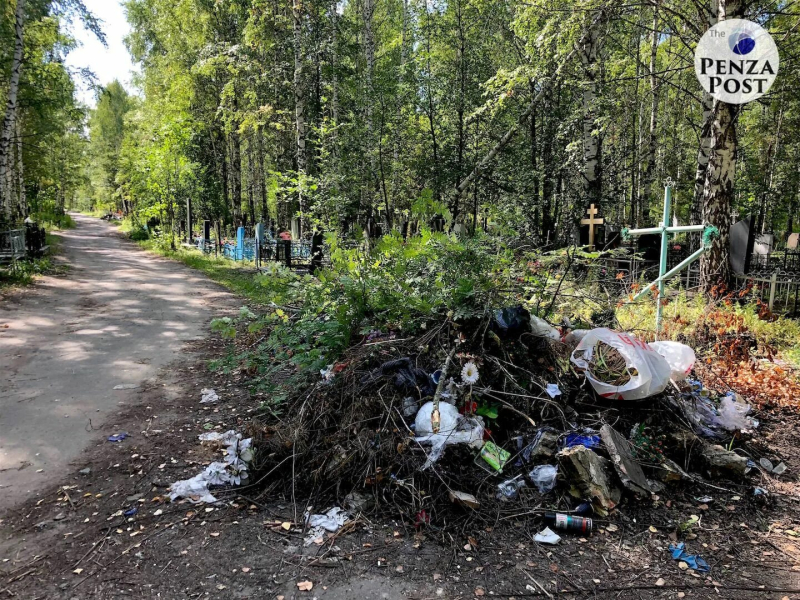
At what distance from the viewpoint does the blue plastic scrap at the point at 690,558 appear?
2.83m

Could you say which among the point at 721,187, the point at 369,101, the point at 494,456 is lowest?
the point at 494,456

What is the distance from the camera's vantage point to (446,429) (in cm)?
359

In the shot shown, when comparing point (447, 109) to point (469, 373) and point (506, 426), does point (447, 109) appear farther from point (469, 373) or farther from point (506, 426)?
point (506, 426)

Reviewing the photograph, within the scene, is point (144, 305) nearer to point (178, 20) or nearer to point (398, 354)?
point (398, 354)

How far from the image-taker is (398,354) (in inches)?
171

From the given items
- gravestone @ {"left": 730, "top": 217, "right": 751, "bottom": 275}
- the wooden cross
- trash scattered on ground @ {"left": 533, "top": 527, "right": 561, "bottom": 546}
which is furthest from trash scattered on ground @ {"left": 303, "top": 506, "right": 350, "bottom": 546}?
gravestone @ {"left": 730, "top": 217, "right": 751, "bottom": 275}

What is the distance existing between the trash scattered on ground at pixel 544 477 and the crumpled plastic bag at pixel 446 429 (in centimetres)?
42

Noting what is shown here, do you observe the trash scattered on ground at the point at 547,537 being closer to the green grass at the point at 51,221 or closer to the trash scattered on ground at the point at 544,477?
the trash scattered on ground at the point at 544,477

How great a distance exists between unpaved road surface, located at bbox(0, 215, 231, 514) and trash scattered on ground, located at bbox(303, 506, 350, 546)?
2.07 meters

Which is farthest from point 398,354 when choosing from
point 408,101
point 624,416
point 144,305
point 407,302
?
point 408,101

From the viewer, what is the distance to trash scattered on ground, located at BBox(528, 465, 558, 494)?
340cm

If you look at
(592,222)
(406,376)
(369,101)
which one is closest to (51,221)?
(369,101)

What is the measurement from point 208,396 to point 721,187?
7.54m

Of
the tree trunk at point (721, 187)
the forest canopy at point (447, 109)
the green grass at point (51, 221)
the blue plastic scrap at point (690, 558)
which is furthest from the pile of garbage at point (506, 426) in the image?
the green grass at point (51, 221)
